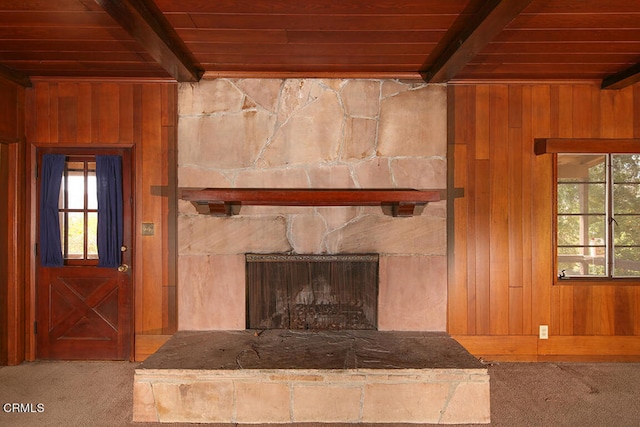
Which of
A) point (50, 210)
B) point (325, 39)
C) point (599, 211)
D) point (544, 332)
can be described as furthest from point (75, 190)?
point (599, 211)

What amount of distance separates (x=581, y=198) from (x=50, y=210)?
4.66m

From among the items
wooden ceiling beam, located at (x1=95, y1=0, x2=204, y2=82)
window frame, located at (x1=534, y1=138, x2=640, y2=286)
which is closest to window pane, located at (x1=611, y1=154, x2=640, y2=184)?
window frame, located at (x1=534, y1=138, x2=640, y2=286)

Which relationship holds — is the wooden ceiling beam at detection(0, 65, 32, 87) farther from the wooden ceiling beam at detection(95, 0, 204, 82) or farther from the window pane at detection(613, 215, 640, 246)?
the window pane at detection(613, 215, 640, 246)

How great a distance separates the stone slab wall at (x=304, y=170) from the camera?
324cm

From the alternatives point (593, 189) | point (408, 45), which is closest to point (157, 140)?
point (408, 45)

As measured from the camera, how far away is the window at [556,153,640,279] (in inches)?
133

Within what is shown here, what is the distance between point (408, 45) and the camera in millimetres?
2699

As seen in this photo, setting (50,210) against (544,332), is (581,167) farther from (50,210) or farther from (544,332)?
(50,210)

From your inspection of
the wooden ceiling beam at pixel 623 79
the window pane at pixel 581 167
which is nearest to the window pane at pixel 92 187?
the window pane at pixel 581 167

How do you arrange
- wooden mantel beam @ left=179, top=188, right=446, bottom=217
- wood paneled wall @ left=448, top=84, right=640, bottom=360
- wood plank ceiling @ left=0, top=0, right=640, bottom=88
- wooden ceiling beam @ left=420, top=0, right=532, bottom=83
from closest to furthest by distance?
1. wooden ceiling beam @ left=420, top=0, right=532, bottom=83
2. wood plank ceiling @ left=0, top=0, right=640, bottom=88
3. wooden mantel beam @ left=179, top=188, right=446, bottom=217
4. wood paneled wall @ left=448, top=84, right=640, bottom=360

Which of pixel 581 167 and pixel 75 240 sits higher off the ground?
pixel 581 167

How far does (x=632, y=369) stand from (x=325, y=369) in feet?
8.90

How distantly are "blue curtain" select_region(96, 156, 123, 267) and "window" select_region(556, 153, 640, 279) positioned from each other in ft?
12.6

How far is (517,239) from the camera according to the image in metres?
3.30
